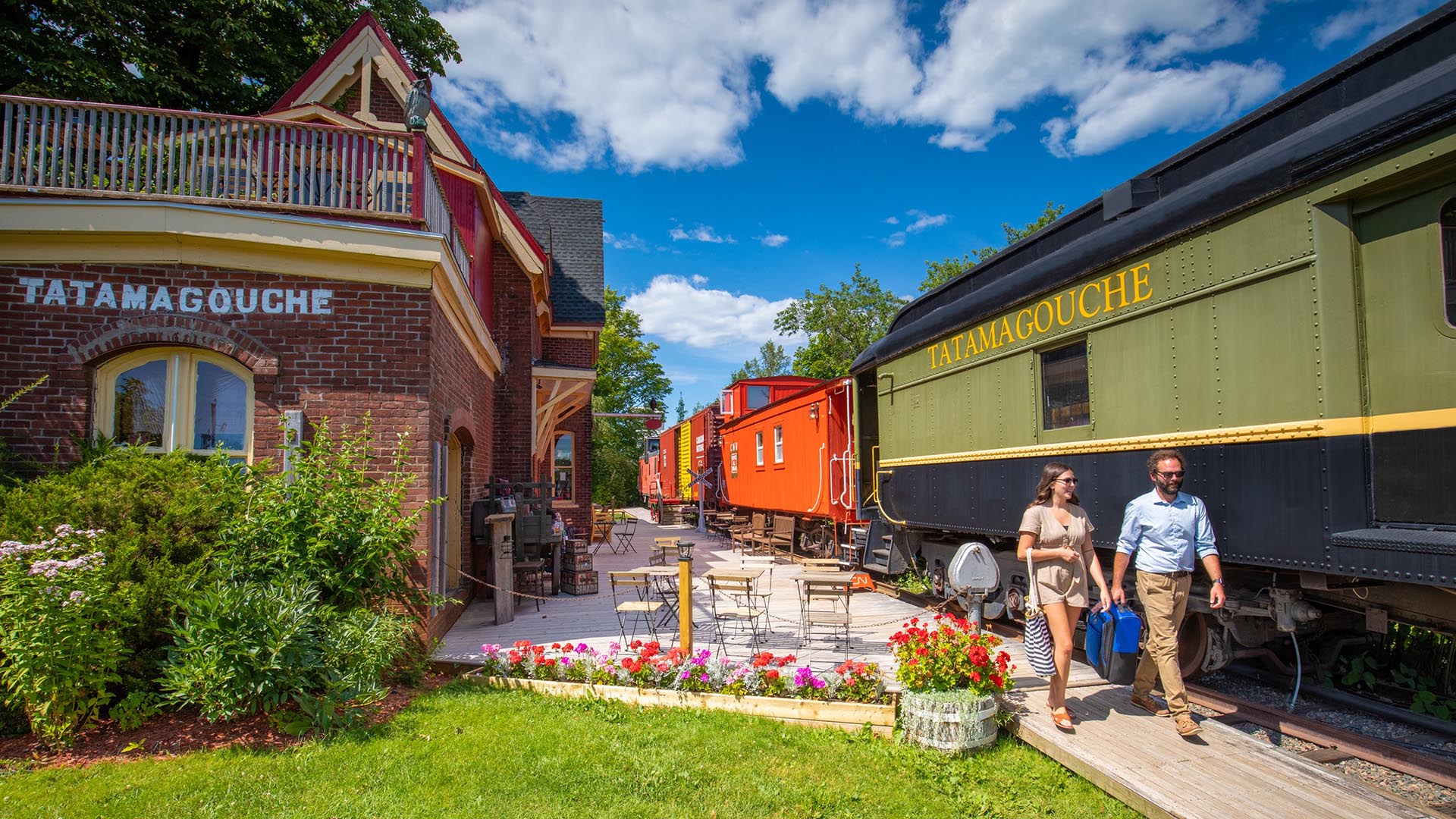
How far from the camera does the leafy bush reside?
15.2ft

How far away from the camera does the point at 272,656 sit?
15.5 ft

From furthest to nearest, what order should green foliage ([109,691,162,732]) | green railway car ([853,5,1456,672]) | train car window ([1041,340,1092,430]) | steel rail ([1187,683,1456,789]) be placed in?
train car window ([1041,340,1092,430]) < green foliage ([109,691,162,732]) < steel rail ([1187,683,1456,789]) < green railway car ([853,5,1456,672])

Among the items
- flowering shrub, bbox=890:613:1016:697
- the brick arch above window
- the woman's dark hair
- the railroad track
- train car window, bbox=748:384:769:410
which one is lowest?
the railroad track

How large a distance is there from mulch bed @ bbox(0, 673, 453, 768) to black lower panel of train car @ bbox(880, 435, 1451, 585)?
534 centimetres

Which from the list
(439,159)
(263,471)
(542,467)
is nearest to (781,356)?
(542,467)

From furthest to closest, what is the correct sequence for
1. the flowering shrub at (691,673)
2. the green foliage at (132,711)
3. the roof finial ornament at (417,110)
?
the roof finial ornament at (417,110) < the flowering shrub at (691,673) < the green foliage at (132,711)

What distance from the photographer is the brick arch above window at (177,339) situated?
6.27 meters

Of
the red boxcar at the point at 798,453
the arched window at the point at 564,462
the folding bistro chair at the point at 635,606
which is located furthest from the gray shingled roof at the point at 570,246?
the folding bistro chair at the point at 635,606

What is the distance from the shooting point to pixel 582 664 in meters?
5.89

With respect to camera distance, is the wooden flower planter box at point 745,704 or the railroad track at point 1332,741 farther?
the wooden flower planter box at point 745,704

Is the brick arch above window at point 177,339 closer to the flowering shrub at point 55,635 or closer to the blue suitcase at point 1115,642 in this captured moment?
the flowering shrub at point 55,635

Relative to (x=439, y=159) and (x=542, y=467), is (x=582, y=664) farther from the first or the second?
(x=542, y=467)

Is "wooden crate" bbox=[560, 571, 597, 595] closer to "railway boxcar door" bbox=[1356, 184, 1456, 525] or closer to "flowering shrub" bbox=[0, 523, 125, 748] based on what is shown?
"flowering shrub" bbox=[0, 523, 125, 748]

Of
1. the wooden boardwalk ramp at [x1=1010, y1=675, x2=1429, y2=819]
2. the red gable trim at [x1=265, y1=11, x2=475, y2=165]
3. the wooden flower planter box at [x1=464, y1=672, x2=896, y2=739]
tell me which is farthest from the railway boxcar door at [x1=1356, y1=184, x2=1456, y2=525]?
the red gable trim at [x1=265, y1=11, x2=475, y2=165]
